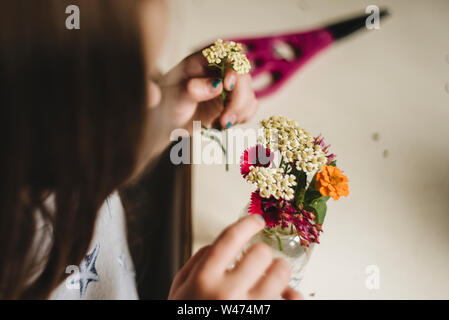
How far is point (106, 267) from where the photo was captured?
58cm

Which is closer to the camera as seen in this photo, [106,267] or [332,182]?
[332,182]

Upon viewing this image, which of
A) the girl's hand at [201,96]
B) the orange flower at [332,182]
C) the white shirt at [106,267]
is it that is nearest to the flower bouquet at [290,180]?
the orange flower at [332,182]

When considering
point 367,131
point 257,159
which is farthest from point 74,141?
point 367,131

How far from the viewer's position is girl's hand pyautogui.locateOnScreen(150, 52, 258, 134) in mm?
538

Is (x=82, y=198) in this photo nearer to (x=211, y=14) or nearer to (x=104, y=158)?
(x=104, y=158)

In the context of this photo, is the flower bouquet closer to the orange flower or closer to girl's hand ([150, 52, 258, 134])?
the orange flower

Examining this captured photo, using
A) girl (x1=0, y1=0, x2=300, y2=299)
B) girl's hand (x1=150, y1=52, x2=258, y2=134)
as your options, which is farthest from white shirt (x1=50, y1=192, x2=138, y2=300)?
girl's hand (x1=150, y1=52, x2=258, y2=134)

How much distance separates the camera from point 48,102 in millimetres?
361

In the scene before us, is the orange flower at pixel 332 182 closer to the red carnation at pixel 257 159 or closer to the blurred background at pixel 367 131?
the red carnation at pixel 257 159

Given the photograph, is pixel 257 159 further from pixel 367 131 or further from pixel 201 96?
pixel 367 131

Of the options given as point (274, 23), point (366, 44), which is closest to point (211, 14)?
point (274, 23)

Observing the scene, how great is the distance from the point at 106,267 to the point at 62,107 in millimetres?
321

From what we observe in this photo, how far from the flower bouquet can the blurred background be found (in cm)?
20

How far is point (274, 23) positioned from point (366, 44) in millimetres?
224
